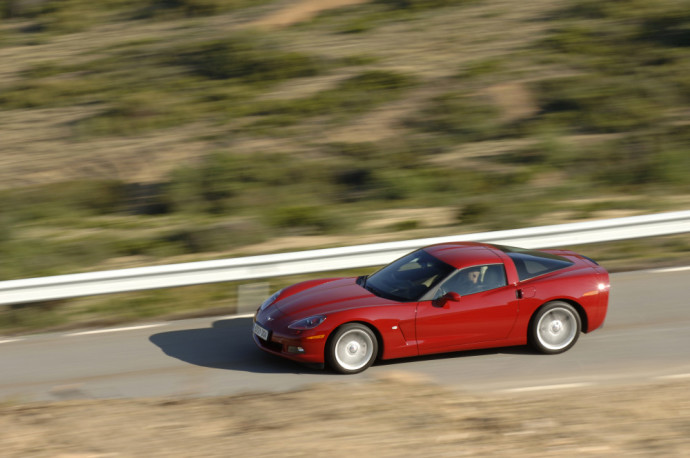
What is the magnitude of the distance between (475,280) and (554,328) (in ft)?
3.37

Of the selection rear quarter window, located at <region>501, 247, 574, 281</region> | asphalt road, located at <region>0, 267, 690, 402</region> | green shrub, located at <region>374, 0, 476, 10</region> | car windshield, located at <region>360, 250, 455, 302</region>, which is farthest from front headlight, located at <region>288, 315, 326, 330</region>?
green shrub, located at <region>374, 0, 476, 10</region>

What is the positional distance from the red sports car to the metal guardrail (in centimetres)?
225

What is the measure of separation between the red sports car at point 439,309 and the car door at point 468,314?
1 cm

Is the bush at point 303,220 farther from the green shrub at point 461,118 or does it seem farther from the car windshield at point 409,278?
the green shrub at point 461,118

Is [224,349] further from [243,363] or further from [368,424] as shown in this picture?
[368,424]

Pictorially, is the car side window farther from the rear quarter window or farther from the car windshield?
the rear quarter window

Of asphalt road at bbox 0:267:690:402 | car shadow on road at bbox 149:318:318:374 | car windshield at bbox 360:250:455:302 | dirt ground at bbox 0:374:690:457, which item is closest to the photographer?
dirt ground at bbox 0:374:690:457

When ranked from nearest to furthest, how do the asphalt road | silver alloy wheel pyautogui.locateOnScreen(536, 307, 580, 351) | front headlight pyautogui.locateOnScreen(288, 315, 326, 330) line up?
the asphalt road, front headlight pyautogui.locateOnScreen(288, 315, 326, 330), silver alloy wheel pyautogui.locateOnScreen(536, 307, 580, 351)

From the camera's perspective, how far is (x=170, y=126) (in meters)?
24.8

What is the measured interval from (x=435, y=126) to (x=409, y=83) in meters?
3.30

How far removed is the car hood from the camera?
8.40 metres

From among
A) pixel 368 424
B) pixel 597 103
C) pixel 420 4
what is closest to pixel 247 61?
pixel 420 4

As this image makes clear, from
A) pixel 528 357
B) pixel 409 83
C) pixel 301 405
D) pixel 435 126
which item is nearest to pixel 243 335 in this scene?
pixel 301 405

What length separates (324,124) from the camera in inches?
949
